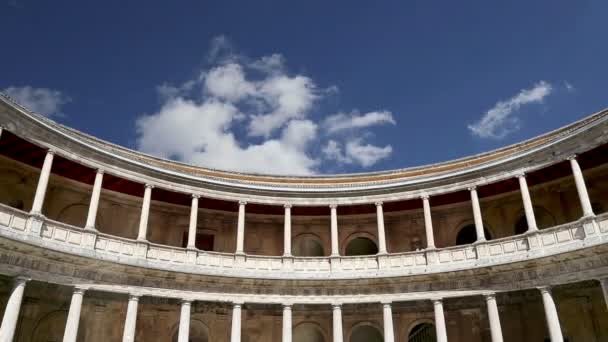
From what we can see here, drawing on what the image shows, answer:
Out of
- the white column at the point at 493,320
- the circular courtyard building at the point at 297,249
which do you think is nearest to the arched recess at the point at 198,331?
the circular courtyard building at the point at 297,249

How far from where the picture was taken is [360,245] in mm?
26453

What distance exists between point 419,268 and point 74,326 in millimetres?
13865

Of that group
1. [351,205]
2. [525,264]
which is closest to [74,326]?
[351,205]

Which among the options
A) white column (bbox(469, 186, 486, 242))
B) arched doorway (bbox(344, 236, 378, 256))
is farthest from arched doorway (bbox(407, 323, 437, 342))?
white column (bbox(469, 186, 486, 242))

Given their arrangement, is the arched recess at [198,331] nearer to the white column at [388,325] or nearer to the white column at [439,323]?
the white column at [388,325]

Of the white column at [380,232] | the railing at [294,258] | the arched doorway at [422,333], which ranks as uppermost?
the white column at [380,232]

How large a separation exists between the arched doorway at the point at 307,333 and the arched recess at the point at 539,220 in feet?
35.4

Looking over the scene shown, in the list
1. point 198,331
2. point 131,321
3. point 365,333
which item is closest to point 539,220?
point 365,333

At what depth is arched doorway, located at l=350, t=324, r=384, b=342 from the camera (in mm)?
24781

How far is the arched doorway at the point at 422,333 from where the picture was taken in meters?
23.9

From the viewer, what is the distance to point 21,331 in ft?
64.6

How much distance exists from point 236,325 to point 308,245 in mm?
6868

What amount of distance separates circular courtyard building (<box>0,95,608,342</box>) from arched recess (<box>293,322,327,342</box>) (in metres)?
0.09

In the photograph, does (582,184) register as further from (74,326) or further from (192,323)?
(74,326)
